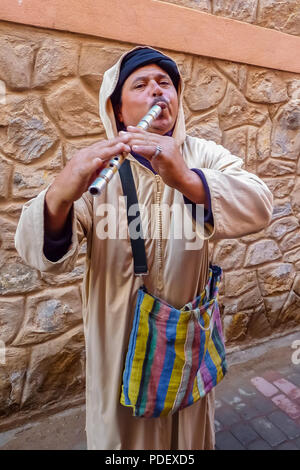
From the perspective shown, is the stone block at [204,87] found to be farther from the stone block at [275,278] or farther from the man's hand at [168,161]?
the man's hand at [168,161]

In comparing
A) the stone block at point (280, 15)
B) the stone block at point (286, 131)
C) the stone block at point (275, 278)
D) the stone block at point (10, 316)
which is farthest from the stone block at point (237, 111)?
the stone block at point (10, 316)

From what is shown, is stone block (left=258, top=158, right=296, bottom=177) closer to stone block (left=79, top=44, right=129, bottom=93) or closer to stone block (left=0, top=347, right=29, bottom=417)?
stone block (left=79, top=44, right=129, bottom=93)

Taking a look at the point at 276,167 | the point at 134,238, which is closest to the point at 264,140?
the point at 276,167

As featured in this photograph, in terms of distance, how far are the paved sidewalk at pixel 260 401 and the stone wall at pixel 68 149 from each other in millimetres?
284

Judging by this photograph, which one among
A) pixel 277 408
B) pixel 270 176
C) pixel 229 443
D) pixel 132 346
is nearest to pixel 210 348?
pixel 132 346

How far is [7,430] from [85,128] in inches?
74.4

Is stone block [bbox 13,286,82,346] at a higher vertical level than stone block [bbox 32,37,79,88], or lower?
lower

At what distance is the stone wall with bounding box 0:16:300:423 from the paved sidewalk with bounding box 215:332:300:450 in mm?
284

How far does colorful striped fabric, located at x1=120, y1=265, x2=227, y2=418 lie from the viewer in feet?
3.50

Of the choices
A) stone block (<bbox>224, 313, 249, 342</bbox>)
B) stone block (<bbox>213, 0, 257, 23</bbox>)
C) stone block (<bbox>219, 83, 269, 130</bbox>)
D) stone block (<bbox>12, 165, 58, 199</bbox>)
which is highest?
stone block (<bbox>213, 0, 257, 23</bbox>)

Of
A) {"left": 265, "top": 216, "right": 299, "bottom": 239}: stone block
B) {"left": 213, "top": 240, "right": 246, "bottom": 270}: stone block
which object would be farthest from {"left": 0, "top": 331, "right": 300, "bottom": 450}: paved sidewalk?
{"left": 265, "top": 216, "right": 299, "bottom": 239}: stone block

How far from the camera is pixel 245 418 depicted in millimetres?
2004

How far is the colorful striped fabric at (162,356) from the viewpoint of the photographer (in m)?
1.07

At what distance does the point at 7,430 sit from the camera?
195cm
